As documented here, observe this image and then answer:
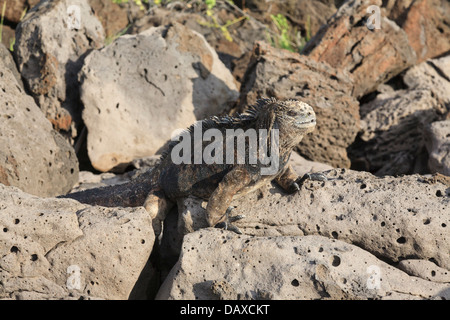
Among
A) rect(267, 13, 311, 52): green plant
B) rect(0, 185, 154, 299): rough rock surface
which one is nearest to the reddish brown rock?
rect(267, 13, 311, 52): green plant

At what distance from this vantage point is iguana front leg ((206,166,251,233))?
13.5 ft

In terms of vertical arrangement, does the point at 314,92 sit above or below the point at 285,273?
above

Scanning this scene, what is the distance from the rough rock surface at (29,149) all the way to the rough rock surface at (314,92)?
2048 millimetres

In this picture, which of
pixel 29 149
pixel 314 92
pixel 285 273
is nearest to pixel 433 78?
pixel 314 92

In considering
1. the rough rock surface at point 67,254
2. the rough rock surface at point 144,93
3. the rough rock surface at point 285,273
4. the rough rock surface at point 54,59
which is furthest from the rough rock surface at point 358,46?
the rough rock surface at point 67,254

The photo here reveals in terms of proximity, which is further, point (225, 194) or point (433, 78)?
point (433, 78)

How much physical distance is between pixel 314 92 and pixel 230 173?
224cm

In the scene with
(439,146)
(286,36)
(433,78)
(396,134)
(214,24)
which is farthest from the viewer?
(286,36)

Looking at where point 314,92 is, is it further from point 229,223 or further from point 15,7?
point 15,7

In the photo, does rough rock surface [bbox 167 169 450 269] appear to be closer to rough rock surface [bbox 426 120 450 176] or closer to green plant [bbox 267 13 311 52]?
rough rock surface [bbox 426 120 450 176]

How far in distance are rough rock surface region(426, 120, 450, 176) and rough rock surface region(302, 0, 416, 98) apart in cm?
137

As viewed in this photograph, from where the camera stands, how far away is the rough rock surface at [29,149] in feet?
16.5

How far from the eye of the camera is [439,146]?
18.5 feet

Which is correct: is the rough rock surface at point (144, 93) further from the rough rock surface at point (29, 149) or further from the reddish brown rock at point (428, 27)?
the reddish brown rock at point (428, 27)
